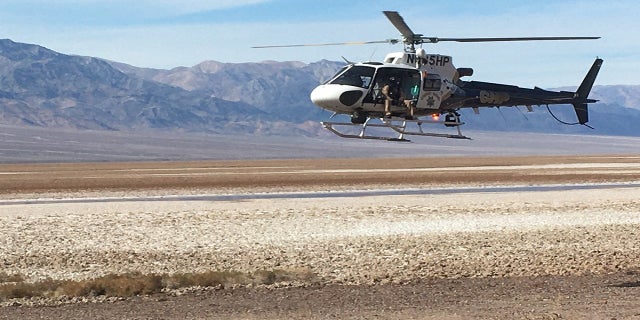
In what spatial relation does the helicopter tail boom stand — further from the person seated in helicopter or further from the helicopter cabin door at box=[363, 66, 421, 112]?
the person seated in helicopter

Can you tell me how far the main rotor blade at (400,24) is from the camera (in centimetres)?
3359

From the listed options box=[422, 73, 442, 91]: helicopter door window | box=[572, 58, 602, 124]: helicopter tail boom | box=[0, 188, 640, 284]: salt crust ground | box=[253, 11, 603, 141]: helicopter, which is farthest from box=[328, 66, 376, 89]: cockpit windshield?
box=[572, 58, 602, 124]: helicopter tail boom

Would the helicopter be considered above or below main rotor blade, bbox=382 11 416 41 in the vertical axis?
below

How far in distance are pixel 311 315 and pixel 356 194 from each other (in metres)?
29.3

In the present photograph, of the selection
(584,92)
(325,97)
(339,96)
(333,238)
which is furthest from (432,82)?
(584,92)

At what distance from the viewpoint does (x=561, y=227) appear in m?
35.2

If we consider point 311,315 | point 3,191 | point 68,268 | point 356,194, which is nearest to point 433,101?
point 356,194

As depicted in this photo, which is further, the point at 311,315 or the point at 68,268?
the point at 68,268

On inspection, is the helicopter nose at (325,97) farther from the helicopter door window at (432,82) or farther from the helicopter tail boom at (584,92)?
the helicopter tail boom at (584,92)

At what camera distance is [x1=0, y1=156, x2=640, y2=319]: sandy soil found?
69.7 feet

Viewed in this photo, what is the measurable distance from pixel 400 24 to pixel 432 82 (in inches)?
112

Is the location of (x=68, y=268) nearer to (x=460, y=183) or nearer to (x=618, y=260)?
(x=618, y=260)

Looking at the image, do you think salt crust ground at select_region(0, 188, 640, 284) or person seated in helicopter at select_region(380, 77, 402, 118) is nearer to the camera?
salt crust ground at select_region(0, 188, 640, 284)

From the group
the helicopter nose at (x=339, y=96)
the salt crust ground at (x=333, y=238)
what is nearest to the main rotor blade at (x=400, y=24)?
the helicopter nose at (x=339, y=96)
